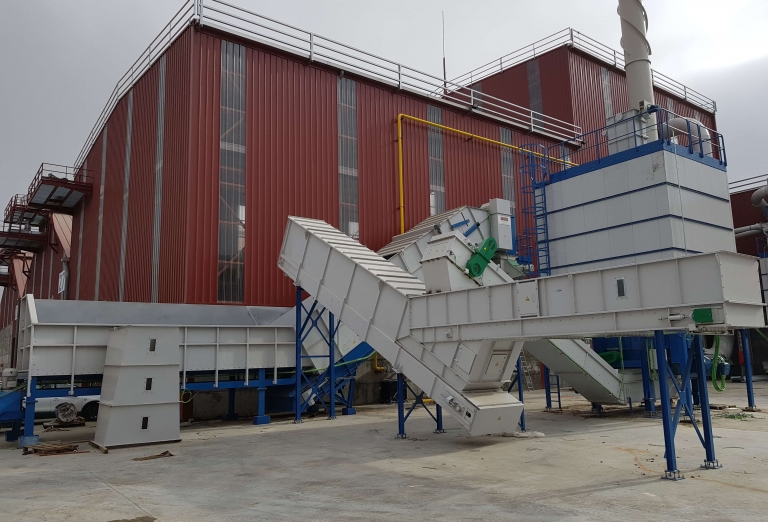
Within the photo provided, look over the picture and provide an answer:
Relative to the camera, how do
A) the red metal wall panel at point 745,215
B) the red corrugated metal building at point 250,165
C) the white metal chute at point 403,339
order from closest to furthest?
the white metal chute at point 403,339, the red corrugated metal building at point 250,165, the red metal wall panel at point 745,215

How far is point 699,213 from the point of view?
16859 mm

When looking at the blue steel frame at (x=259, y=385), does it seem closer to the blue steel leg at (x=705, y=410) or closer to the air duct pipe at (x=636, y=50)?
the blue steel leg at (x=705, y=410)

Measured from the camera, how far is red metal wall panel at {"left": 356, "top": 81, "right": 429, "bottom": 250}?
2350cm

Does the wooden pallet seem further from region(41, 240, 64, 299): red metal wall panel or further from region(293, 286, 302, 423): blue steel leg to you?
region(41, 240, 64, 299): red metal wall panel

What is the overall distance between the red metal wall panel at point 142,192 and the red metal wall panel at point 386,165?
8.13m

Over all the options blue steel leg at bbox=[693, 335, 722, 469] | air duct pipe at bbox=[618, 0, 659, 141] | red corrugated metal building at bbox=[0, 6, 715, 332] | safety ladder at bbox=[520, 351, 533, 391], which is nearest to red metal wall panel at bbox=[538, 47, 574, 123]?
red corrugated metal building at bbox=[0, 6, 715, 332]

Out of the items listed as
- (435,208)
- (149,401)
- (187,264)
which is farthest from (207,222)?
(435,208)

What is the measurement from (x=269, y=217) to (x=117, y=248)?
9.13 meters

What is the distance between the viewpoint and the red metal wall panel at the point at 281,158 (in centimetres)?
2052

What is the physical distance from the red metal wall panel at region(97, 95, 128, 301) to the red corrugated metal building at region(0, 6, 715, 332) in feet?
0.36

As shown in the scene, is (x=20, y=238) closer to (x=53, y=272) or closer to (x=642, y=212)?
(x=53, y=272)

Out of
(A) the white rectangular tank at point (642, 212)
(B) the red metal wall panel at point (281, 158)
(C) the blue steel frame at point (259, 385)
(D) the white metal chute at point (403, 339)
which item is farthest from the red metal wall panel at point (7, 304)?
(A) the white rectangular tank at point (642, 212)

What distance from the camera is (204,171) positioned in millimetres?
19766

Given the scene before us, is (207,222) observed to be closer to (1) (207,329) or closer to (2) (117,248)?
(1) (207,329)
